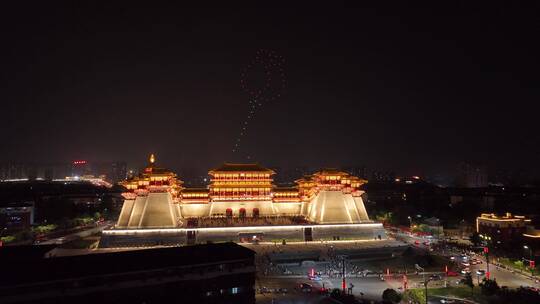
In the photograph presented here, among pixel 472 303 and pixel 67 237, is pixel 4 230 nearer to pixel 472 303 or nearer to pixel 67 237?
pixel 67 237

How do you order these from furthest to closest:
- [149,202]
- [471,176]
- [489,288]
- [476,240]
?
[471,176] < [149,202] < [476,240] < [489,288]

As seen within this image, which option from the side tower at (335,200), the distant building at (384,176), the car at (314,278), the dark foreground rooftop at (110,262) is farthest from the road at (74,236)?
the distant building at (384,176)

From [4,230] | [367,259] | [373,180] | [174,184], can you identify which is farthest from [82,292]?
[373,180]

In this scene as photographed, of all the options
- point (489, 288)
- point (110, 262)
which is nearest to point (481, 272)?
point (489, 288)

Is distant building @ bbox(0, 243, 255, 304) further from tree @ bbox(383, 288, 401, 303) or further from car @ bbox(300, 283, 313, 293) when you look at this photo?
tree @ bbox(383, 288, 401, 303)

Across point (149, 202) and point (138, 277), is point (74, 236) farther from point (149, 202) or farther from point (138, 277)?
point (138, 277)
